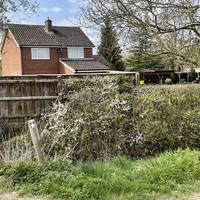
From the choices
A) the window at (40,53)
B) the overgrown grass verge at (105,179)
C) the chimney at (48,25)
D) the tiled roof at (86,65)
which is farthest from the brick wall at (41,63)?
the overgrown grass verge at (105,179)

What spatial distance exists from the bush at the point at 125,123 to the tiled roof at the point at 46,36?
1340 inches

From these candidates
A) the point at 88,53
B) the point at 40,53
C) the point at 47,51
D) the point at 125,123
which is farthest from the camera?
the point at 88,53

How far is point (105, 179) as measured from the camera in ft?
20.5

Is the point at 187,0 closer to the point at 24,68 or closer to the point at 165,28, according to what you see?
the point at 165,28

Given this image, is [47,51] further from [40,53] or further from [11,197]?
[11,197]

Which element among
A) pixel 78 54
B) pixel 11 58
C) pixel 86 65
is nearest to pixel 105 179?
pixel 86 65

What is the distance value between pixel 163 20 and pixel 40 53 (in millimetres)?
34504

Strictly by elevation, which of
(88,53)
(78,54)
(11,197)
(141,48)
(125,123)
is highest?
(88,53)

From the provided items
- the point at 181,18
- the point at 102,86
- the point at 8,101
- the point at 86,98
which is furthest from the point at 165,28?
the point at 8,101

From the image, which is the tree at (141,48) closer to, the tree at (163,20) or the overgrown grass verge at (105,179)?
the tree at (163,20)

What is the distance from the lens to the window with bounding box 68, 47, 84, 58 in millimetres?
47356

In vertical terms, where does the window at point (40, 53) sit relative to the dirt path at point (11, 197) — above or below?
above

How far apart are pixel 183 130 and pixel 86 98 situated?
2.65 meters

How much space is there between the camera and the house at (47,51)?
44.2 m
